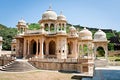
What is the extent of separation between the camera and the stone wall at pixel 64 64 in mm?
29312

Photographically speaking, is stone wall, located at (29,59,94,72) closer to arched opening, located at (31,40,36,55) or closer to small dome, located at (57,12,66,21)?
arched opening, located at (31,40,36,55)

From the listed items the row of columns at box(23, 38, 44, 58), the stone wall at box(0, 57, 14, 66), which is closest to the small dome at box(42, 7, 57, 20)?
the row of columns at box(23, 38, 44, 58)

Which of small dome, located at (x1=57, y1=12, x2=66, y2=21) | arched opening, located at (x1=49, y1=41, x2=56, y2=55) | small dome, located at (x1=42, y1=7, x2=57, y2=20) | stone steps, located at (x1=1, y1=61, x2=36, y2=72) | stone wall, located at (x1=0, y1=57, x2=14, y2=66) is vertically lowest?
stone steps, located at (x1=1, y1=61, x2=36, y2=72)

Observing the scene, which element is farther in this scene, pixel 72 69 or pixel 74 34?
pixel 74 34

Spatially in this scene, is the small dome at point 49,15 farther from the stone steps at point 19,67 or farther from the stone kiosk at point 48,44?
the stone steps at point 19,67

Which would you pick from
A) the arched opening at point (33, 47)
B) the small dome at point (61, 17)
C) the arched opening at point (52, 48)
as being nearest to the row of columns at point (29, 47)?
the arched opening at point (33, 47)

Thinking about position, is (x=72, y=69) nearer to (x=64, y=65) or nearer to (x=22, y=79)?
(x=64, y=65)

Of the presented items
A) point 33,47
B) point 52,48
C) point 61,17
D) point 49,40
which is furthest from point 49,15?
point 33,47

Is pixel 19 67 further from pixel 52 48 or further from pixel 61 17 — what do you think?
pixel 61 17

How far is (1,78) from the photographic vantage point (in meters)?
23.7

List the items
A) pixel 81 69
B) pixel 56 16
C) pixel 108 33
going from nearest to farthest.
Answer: pixel 81 69 → pixel 56 16 → pixel 108 33

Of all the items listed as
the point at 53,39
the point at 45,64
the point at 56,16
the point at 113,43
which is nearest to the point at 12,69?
the point at 45,64

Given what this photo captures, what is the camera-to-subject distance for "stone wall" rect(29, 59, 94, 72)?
96.2 ft

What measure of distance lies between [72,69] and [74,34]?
35.0 ft
